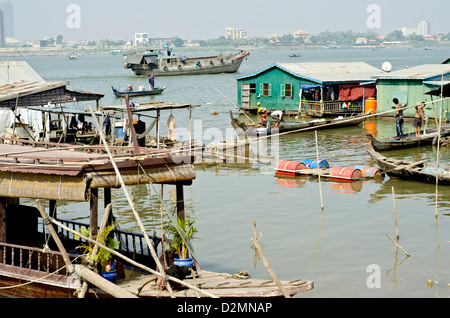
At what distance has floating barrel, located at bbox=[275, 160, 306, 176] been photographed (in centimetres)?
2262

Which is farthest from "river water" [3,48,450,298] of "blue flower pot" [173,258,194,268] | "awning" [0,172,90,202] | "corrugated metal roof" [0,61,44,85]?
"corrugated metal roof" [0,61,44,85]

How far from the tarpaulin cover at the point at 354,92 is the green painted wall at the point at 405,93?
253cm

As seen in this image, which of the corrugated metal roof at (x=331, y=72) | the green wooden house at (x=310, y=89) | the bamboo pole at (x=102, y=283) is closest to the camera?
the bamboo pole at (x=102, y=283)

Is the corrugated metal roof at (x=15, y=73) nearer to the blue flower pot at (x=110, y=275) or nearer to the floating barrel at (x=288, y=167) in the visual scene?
the floating barrel at (x=288, y=167)

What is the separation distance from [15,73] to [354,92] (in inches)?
758

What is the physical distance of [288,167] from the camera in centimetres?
2280

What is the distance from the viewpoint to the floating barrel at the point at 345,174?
70.2 feet

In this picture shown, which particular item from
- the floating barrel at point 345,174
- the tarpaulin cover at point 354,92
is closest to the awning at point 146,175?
the floating barrel at point 345,174

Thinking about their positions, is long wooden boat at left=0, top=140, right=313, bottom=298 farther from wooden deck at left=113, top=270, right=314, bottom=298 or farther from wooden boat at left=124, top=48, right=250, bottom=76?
wooden boat at left=124, top=48, right=250, bottom=76

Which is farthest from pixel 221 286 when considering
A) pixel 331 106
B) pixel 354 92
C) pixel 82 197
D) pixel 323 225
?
pixel 354 92

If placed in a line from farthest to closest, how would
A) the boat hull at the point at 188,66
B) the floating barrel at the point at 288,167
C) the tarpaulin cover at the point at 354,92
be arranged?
the boat hull at the point at 188,66 < the tarpaulin cover at the point at 354,92 < the floating barrel at the point at 288,167

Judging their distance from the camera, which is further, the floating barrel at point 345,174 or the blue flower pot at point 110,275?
the floating barrel at point 345,174

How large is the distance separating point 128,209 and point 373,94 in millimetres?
24133
